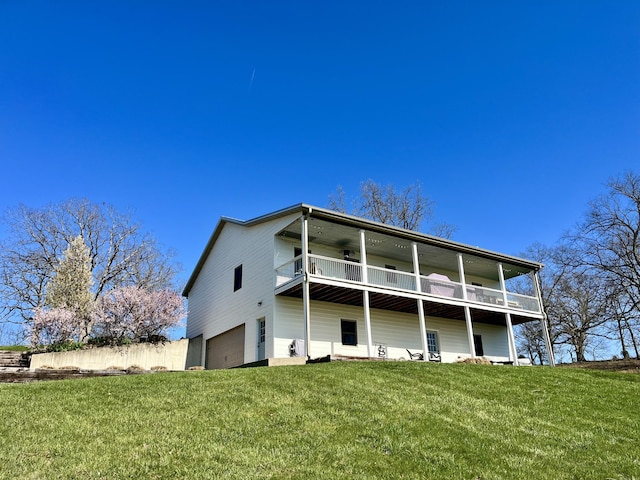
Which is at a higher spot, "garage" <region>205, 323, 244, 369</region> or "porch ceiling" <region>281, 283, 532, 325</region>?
"porch ceiling" <region>281, 283, 532, 325</region>

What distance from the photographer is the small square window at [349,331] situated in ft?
60.8

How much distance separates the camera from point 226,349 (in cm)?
2025

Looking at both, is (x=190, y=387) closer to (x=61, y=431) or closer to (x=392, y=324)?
(x=61, y=431)

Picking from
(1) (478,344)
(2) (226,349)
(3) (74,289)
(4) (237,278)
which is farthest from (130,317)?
(1) (478,344)

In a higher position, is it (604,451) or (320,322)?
(320,322)

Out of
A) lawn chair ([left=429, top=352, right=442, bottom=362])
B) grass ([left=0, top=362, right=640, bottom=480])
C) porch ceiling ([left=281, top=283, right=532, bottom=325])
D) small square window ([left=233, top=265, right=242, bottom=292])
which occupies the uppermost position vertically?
small square window ([left=233, top=265, right=242, bottom=292])

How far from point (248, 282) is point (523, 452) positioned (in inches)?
549

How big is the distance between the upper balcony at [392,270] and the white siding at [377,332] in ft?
1.47

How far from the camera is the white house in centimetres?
1708

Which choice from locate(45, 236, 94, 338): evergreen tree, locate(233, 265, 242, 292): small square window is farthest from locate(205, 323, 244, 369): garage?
locate(45, 236, 94, 338): evergreen tree

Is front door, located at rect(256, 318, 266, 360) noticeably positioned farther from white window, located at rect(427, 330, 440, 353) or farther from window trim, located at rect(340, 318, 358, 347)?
white window, located at rect(427, 330, 440, 353)

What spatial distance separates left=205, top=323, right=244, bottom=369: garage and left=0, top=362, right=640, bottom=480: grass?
7943mm

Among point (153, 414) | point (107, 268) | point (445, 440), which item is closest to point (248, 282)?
point (153, 414)

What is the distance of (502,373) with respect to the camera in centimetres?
1335
